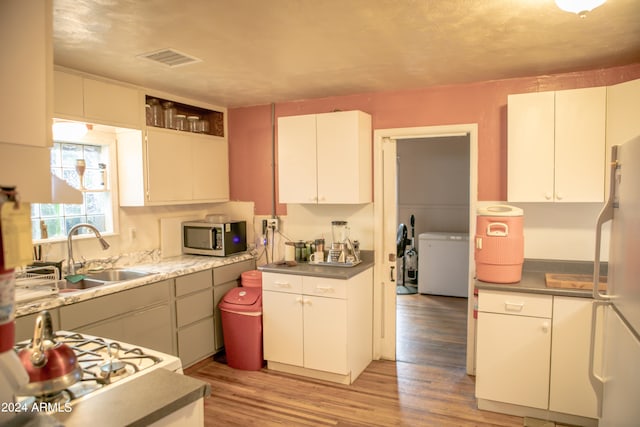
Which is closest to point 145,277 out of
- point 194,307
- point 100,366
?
point 194,307

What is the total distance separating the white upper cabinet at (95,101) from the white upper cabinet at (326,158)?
122cm

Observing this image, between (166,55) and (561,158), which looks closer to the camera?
(166,55)

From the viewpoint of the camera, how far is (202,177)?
13.5ft

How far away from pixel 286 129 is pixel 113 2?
6.26ft

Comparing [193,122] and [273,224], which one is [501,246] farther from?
[193,122]

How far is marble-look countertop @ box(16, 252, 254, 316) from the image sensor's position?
2.46m

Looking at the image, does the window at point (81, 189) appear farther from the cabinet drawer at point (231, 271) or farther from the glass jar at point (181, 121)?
the cabinet drawer at point (231, 271)

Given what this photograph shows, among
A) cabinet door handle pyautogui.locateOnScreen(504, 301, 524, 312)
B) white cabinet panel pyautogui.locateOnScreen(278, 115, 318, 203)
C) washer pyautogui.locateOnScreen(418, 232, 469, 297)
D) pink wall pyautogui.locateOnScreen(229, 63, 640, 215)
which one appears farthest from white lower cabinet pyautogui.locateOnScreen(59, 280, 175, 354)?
washer pyautogui.locateOnScreen(418, 232, 469, 297)

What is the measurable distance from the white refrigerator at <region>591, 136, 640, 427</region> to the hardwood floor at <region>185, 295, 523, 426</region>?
50.3 inches

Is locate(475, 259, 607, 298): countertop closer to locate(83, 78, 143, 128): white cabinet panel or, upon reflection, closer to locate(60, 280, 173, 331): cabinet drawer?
locate(60, 280, 173, 331): cabinet drawer

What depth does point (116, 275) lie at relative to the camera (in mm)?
3434

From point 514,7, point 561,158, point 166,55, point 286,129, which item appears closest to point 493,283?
point 561,158

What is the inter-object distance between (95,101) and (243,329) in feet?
7.02

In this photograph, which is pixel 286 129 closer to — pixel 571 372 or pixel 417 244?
pixel 571 372
